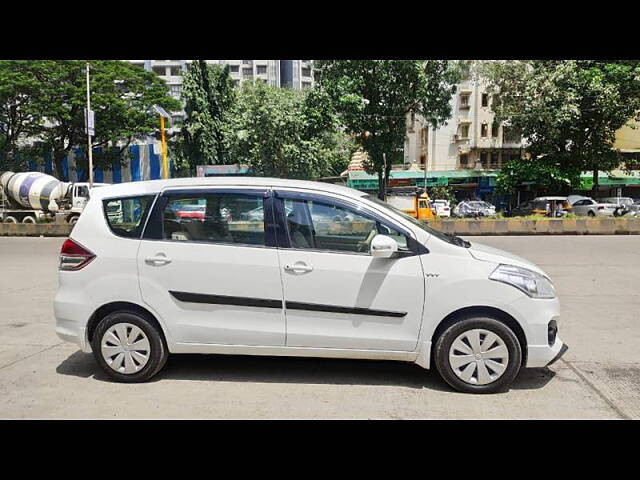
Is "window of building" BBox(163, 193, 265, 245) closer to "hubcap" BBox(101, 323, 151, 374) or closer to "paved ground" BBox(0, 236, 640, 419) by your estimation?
"hubcap" BBox(101, 323, 151, 374)

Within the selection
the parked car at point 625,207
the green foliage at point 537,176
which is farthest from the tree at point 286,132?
the parked car at point 625,207

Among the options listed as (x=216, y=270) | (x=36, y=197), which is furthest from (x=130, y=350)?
(x=36, y=197)

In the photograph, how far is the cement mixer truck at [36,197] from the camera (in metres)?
26.3

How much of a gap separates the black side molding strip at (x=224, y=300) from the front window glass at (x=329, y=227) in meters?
0.53

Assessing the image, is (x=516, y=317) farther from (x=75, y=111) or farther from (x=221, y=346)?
(x=75, y=111)

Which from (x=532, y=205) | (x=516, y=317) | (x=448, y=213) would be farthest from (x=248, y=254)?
(x=448, y=213)

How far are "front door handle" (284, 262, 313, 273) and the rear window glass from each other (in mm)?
1304

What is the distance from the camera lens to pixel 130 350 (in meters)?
4.30

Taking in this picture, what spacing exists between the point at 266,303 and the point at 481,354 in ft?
5.69

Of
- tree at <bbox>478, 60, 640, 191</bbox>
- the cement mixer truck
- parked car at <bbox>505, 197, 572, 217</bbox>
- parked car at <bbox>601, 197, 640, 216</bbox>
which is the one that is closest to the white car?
parked car at <bbox>505, 197, 572, 217</bbox>

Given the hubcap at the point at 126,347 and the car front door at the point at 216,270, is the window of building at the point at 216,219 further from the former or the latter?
the hubcap at the point at 126,347

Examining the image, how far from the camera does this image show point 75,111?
111 ft

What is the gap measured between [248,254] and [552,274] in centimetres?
762

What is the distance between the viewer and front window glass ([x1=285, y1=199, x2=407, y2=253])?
421cm
